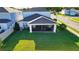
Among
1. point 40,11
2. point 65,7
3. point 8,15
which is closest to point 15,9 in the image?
point 8,15

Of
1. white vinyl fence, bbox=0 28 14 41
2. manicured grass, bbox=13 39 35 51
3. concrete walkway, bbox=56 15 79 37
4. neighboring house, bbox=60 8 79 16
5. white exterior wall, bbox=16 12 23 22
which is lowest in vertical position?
manicured grass, bbox=13 39 35 51

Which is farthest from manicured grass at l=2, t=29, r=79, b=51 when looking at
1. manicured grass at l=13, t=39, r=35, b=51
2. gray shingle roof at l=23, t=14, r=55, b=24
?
gray shingle roof at l=23, t=14, r=55, b=24

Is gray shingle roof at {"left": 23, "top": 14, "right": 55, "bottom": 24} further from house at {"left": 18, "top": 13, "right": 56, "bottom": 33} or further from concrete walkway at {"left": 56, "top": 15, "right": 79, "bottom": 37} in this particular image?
concrete walkway at {"left": 56, "top": 15, "right": 79, "bottom": 37}

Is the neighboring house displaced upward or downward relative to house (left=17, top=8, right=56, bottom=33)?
upward

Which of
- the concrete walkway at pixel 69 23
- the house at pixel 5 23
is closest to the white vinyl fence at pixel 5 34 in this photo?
the house at pixel 5 23

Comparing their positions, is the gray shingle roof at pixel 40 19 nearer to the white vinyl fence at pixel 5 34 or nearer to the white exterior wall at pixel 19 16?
the white exterior wall at pixel 19 16

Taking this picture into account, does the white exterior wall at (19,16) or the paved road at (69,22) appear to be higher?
the white exterior wall at (19,16)

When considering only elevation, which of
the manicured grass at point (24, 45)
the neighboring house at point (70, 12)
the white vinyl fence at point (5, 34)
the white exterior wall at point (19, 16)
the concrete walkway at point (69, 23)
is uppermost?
the neighboring house at point (70, 12)
